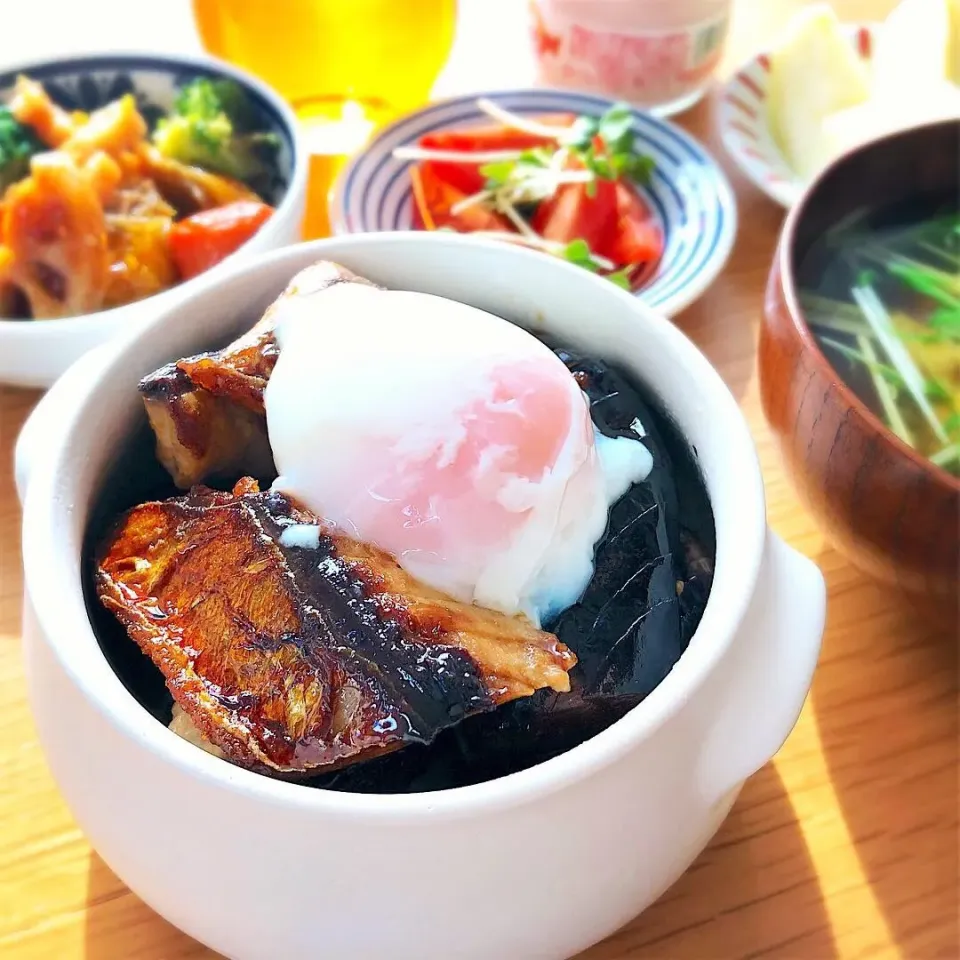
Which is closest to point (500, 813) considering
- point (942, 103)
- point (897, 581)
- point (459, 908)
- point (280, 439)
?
point (459, 908)

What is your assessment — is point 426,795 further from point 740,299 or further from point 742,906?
point 740,299

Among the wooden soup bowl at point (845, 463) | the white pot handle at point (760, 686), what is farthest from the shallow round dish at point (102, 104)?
the white pot handle at point (760, 686)

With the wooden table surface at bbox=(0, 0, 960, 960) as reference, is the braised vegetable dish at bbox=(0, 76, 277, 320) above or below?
above

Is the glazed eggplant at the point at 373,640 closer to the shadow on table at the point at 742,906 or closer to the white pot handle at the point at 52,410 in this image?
the white pot handle at the point at 52,410

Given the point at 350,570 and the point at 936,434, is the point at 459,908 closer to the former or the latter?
the point at 350,570

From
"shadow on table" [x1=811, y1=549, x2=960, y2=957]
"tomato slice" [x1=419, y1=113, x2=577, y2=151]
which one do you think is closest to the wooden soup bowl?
"shadow on table" [x1=811, y1=549, x2=960, y2=957]

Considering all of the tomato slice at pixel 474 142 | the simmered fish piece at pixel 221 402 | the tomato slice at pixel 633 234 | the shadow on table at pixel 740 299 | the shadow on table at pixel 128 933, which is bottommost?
the shadow on table at pixel 128 933

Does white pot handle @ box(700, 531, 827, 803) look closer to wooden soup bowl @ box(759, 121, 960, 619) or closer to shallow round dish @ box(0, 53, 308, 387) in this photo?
wooden soup bowl @ box(759, 121, 960, 619)
